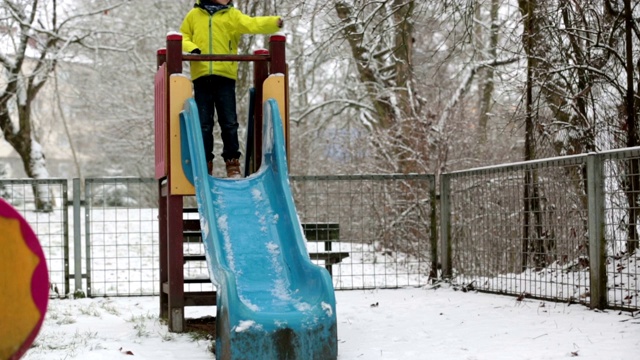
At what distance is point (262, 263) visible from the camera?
544 cm

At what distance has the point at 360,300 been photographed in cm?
786

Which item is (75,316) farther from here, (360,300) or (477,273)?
(477,273)

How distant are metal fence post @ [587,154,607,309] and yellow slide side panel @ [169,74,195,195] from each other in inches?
117

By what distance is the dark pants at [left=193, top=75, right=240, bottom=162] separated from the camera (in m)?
6.70

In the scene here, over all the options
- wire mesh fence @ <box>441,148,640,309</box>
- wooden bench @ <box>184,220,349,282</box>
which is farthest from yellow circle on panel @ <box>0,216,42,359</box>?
wooden bench @ <box>184,220,349,282</box>

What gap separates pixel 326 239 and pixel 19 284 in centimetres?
594

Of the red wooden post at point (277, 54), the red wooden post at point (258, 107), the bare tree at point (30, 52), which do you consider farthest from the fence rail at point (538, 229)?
the bare tree at point (30, 52)

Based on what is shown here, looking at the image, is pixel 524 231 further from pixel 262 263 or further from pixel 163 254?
pixel 163 254

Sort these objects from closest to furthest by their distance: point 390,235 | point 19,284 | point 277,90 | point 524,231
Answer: point 19,284
point 277,90
point 524,231
point 390,235

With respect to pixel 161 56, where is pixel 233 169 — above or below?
below

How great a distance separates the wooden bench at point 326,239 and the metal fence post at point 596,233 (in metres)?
2.84

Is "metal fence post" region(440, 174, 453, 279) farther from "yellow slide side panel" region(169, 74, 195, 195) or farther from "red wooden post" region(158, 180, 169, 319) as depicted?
"yellow slide side panel" region(169, 74, 195, 195)

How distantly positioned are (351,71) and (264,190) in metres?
14.6

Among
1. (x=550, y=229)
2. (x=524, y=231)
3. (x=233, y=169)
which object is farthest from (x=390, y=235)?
(x=233, y=169)
